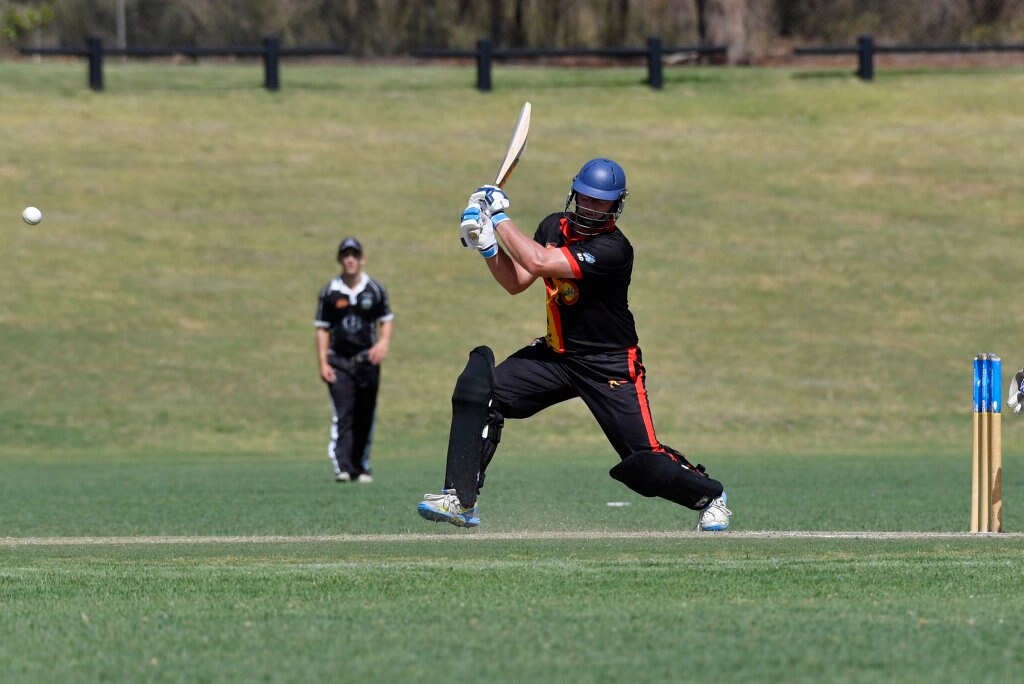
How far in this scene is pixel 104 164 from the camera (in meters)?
31.2

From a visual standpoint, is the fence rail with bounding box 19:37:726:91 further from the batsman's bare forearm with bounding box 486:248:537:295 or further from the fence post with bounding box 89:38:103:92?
the batsman's bare forearm with bounding box 486:248:537:295

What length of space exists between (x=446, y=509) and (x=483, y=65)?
94.6ft

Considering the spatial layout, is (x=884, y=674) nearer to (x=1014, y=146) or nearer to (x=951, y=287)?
(x=951, y=287)

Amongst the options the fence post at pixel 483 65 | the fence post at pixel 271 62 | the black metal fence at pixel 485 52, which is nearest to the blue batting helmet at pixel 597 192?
the black metal fence at pixel 485 52

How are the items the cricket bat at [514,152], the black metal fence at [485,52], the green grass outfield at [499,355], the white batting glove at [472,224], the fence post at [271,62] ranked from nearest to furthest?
the green grass outfield at [499,355] → the white batting glove at [472,224] → the cricket bat at [514,152] → the black metal fence at [485,52] → the fence post at [271,62]

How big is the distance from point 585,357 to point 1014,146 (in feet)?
86.2

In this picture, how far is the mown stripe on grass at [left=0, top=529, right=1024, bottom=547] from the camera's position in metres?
9.59

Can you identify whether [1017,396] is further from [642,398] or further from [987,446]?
[642,398]

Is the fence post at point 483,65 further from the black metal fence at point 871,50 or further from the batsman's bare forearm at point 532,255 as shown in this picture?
the batsman's bare forearm at point 532,255

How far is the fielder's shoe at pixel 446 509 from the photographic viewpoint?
895 centimetres

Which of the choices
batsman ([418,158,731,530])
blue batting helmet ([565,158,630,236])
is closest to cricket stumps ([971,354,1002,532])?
batsman ([418,158,731,530])

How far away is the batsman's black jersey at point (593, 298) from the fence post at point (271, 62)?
28624 mm

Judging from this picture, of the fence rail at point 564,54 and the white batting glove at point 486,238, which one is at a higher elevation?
the fence rail at point 564,54

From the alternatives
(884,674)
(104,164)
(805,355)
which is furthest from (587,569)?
(104,164)
